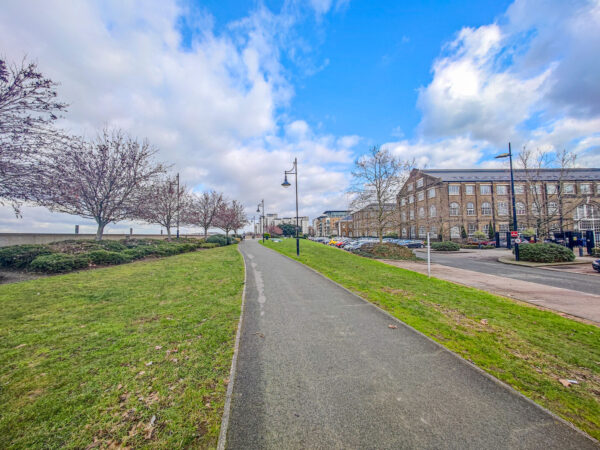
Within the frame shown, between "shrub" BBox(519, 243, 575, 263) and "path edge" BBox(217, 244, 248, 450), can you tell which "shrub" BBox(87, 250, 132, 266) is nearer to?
"path edge" BBox(217, 244, 248, 450)

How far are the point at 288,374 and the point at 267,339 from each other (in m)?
1.17

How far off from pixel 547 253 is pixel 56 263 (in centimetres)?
2850

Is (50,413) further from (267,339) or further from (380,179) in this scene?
(380,179)

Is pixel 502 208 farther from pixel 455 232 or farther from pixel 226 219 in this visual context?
pixel 226 219

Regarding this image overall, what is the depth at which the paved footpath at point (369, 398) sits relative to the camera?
238cm

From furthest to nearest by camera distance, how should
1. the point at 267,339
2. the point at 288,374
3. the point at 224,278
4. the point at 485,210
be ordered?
1. the point at 485,210
2. the point at 224,278
3. the point at 267,339
4. the point at 288,374

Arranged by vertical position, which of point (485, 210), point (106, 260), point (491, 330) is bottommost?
point (491, 330)

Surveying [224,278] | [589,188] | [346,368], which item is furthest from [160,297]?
[589,188]

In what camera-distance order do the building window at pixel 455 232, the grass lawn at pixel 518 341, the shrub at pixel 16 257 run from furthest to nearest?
the building window at pixel 455 232
the shrub at pixel 16 257
the grass lawn at pixel 518 341

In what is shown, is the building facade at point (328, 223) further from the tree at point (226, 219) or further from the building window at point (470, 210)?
the tree at point (226, 219)

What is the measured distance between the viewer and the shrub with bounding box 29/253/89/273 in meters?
9.88

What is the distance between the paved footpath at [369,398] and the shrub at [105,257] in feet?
37.2

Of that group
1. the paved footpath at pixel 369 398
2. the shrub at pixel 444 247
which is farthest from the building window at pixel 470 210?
the paved footpath at pixel 369 398

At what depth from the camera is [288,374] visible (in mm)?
3457
